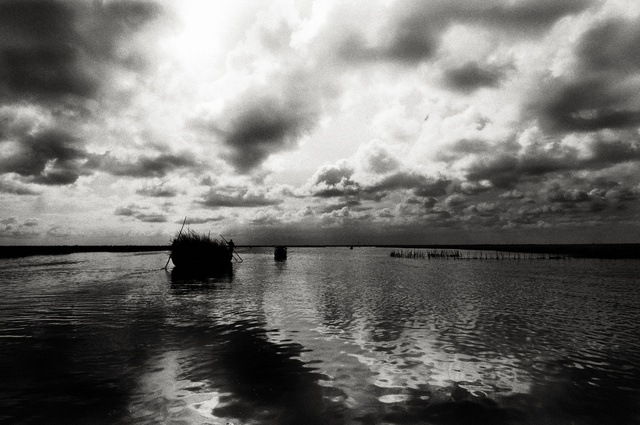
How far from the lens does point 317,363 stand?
11.0m

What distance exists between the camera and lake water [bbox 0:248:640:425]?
7809mm

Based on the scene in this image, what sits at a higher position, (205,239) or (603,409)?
(205,239)

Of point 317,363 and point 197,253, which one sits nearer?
point 317,363

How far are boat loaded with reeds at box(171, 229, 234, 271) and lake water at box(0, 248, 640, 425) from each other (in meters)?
27.0

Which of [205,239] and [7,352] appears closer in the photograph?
[7,352]

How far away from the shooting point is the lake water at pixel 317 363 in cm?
781

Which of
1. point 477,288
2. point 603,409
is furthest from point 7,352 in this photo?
point 477,288

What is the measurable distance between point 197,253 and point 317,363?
42390mm

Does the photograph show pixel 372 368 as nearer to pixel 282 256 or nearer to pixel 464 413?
pixel 464 413

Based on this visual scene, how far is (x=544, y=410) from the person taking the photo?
8.01 meters

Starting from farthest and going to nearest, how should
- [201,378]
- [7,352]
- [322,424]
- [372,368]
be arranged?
[7,352], [372,368], [201,378], [322,424]

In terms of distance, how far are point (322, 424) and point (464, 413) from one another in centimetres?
318

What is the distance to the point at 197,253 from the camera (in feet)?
163

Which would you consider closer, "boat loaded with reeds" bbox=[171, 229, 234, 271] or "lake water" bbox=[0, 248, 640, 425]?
"lake water" bbox=[0, 248, 640, 425]
